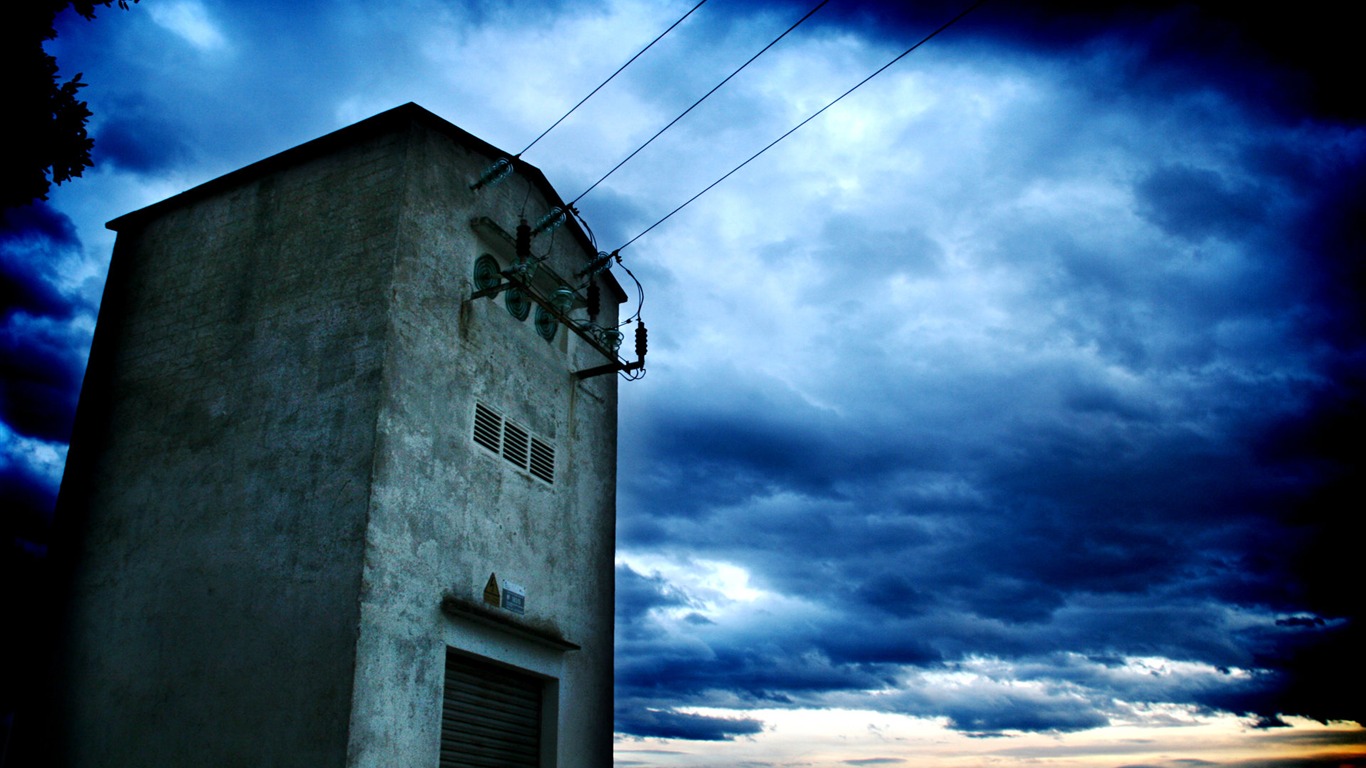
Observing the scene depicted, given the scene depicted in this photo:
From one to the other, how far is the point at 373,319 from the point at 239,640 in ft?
14.5

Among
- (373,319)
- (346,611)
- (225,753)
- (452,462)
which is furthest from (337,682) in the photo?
(373,319)

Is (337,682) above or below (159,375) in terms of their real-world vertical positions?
below

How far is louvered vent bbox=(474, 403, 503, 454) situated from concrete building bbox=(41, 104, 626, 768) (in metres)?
0.04

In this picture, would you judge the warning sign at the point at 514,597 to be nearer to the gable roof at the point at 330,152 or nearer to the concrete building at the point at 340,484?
the concrete building at the point at 340,484

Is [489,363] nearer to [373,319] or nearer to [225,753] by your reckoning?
[373,319]

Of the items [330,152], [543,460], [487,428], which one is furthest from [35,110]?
[543,460]

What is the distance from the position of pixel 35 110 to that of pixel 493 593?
8.20 metres

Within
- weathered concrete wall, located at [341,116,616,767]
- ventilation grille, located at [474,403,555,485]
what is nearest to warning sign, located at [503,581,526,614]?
weathered concrete wall, located at [341,116,616,767]

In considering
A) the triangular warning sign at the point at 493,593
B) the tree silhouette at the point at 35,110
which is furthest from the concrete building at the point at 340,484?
the tree silhouette at the point at 35,110

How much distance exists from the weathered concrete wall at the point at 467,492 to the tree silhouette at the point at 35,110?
4056mm

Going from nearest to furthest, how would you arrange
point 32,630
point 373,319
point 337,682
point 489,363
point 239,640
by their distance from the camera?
point 337,682 < point 239,640 < point 373,319 < point 32,630 < point 489,363

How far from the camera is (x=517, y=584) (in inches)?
555

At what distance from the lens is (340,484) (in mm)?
11859

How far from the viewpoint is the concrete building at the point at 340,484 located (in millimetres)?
11391
